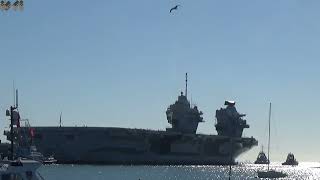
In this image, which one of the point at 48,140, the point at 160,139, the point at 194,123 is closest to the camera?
the point at 48,140

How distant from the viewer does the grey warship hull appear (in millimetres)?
155250

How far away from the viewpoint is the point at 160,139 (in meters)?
172

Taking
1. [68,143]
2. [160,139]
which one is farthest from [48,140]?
[160,139]

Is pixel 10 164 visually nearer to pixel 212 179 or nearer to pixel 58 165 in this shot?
pixel 212 179

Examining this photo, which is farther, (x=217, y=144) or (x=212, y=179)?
(x=217, y=144)

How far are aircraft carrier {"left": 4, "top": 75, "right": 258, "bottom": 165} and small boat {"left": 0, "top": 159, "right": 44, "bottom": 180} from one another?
9271 cm

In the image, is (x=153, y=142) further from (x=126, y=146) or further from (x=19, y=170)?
(x=19, y=170)

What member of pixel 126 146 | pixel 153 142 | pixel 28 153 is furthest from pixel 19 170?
pixel 153 142

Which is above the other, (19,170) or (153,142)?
(153,142)

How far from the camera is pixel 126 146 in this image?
539 feet

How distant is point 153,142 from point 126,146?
8403mm

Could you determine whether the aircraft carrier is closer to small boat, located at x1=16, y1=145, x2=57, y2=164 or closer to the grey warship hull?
the grey warship hull

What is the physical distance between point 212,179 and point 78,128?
40.9 m

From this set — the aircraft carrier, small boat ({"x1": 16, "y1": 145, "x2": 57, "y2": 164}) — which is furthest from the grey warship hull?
small boat ({"x1": 16, "y1": 145, "x2": 57, "y2": 164})
